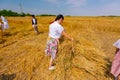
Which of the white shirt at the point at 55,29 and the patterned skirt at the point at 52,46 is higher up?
the white shirt at the point at 55,29

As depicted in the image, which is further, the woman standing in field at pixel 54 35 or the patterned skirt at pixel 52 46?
the patterned skirt at pixel 52 46

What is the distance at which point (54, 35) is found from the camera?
6.80 metres

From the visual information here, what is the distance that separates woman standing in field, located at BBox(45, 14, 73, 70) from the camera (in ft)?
21.7

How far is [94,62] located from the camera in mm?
7371

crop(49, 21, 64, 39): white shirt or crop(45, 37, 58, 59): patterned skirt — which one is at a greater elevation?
crop(49, 21, 64, 39): white shirt

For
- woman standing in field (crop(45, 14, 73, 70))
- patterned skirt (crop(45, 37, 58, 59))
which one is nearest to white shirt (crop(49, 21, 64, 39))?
woman standing in field (crop(45, 14, 73, 70))

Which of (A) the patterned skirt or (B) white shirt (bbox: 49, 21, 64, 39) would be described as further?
(A) the patterned skirt

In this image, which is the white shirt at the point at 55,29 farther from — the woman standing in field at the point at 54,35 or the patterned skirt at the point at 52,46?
the patterned skirt at the point at 52,46

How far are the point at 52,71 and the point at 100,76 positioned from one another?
1260mm

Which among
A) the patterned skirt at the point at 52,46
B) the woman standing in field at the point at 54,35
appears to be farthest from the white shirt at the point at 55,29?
the patterned skirt at the point at 52,46

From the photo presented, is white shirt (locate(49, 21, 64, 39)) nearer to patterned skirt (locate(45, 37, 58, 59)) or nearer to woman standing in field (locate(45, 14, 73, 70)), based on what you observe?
woman standing in field (locate(45, 14, 73, 70))

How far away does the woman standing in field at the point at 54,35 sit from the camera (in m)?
6.62

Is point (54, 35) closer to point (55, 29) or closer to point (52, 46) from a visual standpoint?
point (55, 29)

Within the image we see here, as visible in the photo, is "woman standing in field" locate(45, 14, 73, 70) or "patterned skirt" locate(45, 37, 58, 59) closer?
"woman standing in field" locate(45, 14, 73, 70)
